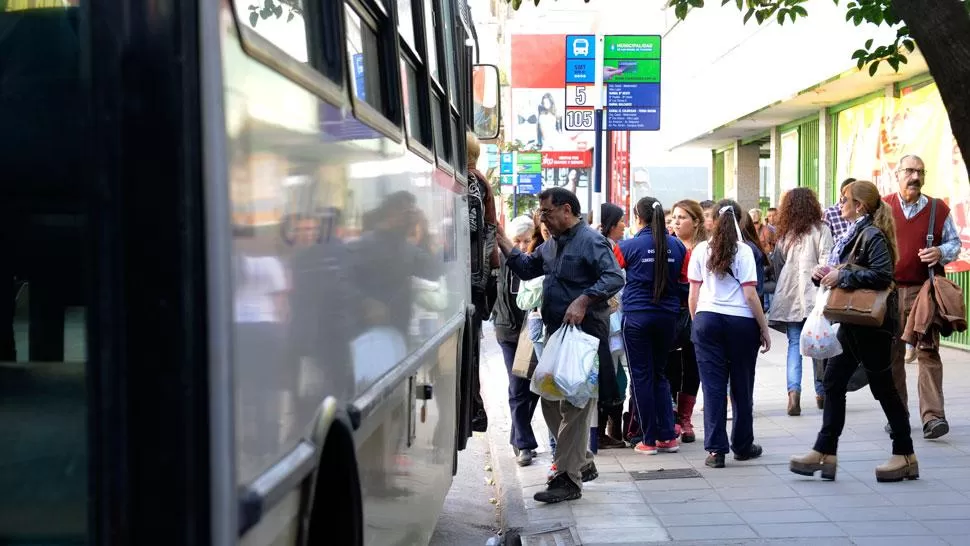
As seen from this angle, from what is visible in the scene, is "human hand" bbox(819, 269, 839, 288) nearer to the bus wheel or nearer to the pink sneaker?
the pink sneaker

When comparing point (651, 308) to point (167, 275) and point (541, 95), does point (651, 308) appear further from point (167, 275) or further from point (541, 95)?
point (541, 95)

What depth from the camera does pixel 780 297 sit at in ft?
35.7

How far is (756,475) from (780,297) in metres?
3.00

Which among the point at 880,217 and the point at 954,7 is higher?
the point at 954,7

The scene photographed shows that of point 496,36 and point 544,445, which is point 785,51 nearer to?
point 544,445

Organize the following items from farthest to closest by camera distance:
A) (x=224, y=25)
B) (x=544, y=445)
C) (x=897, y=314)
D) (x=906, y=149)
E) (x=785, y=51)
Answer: (x=785, y=51), (x=906, y=149), (x=544, y=445), (x=897, y=314), (x=224, y=25)

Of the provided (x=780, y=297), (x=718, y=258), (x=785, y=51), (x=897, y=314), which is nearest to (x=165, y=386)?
(x=897, y=314)

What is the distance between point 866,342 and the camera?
7.24m

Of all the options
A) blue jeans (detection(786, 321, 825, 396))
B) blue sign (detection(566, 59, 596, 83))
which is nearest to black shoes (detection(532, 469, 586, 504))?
blue jeans (detection(786, 321, 825, 396))

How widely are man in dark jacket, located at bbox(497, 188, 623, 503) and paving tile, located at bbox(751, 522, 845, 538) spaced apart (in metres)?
1.22

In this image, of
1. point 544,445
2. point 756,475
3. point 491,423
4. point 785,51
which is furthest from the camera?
point 785,51

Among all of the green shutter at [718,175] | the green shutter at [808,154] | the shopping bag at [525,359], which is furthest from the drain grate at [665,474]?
the green shutter at [718,175]

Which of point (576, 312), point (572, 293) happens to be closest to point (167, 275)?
point (576, 312)

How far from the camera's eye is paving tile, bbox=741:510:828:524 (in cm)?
682
